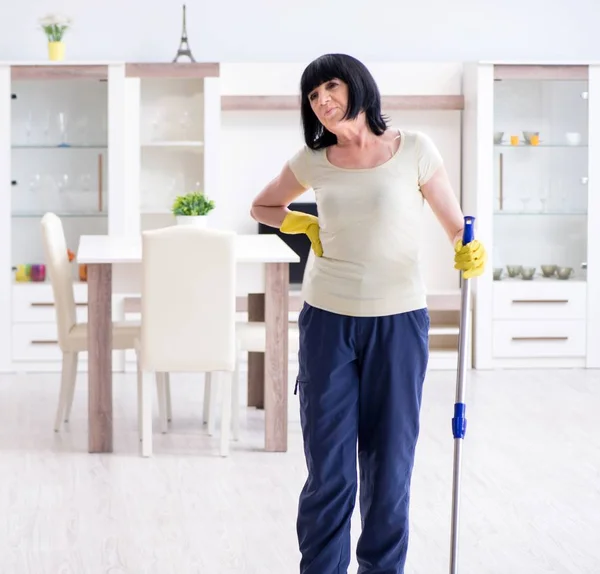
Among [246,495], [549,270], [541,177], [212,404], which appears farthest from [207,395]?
[541,177]

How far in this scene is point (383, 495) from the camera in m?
2.41

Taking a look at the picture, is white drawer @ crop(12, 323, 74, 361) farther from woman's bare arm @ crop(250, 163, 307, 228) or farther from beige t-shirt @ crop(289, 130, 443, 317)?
beige t-shirt @ crop(289, 130, 443, 317)

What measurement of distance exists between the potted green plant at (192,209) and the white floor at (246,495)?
876mm

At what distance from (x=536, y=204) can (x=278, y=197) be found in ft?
13.2

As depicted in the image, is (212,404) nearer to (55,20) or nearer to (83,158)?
(83,158)

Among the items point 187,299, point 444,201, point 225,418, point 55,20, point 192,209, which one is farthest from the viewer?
point 55,20

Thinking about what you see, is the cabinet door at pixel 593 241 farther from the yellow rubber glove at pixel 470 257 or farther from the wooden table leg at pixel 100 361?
the yellow rubber glove at pixel 470 257

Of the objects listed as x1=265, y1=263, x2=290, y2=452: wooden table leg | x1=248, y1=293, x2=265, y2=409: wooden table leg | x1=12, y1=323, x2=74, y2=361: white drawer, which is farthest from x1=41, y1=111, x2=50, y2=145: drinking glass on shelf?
x1=265, y1=263, x2=290, y2=452: wooden table leg

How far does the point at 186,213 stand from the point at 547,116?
2.52 m

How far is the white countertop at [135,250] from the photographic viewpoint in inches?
166

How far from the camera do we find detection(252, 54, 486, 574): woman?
2363 millimetres

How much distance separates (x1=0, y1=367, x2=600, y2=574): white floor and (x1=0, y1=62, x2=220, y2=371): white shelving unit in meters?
0.95

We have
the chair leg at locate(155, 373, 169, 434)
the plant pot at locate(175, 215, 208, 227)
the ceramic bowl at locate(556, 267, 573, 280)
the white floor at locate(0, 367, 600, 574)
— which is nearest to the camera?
the white floor at locate(0, 367, 600, 574)

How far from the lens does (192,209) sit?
478 centimetres
